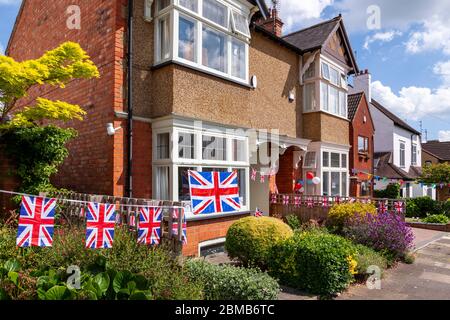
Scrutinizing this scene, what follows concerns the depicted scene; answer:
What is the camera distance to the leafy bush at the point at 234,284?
503cm

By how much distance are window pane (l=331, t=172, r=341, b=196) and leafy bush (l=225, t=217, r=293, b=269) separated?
346 inches

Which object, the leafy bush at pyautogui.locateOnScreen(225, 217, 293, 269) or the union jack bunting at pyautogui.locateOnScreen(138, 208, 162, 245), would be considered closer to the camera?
the union jack bunting at pyautogui.locateOnScreen(138, 208, 162, 245)

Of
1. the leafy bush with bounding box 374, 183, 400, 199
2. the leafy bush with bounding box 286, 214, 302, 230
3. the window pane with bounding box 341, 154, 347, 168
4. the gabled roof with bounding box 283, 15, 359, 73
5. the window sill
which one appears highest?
the gabled roof with bounding box 283, 15, 359, 73

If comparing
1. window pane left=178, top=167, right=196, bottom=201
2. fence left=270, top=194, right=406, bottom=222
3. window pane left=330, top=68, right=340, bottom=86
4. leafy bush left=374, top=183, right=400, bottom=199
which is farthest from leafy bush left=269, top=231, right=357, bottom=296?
leafy bush left=374, top=183, right=400, bottom=199

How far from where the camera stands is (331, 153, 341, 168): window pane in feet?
49.9

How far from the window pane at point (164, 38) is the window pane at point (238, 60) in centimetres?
218

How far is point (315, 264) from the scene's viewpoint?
236 inches

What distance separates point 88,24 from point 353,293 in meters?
9.10

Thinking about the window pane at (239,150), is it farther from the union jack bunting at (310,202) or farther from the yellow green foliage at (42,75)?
the yellow green foliage at (42,75)

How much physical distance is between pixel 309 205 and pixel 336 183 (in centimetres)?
491

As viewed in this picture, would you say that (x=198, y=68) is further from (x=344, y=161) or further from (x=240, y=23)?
(x=344, y=161)

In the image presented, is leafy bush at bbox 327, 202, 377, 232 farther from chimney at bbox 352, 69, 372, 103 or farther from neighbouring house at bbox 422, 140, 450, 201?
neighbouring house at bbox 422, 140, 450, 201

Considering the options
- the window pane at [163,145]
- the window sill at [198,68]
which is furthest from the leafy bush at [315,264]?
the window sill at [198,68]

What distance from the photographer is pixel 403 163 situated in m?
27.8
